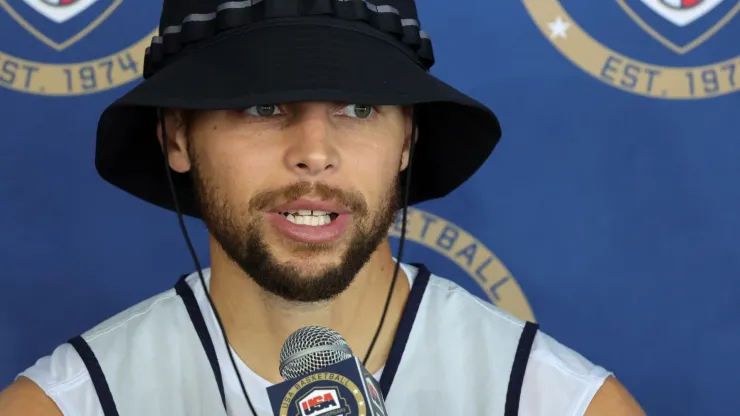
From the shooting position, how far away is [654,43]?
4.30ft

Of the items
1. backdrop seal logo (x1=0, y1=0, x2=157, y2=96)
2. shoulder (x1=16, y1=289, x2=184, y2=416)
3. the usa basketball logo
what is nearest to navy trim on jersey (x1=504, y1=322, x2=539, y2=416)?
shoulder (x1=16, y1=289, x2=184, y2=416)

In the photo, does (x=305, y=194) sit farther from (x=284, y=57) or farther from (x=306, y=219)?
(x=284, y=57)

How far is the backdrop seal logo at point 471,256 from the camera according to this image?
1.39 metres

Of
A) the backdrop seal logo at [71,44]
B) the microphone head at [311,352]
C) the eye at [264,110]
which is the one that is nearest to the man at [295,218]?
the eye at [264,110]

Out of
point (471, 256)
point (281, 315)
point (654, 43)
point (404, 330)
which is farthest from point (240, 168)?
point (654, 43)

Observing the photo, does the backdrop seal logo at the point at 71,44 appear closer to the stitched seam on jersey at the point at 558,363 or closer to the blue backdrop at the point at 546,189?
the blue backdrop at the point at 546,189

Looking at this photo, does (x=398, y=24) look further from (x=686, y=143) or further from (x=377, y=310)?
(x=686, y=143)

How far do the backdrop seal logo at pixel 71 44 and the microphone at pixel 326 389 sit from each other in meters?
0.87

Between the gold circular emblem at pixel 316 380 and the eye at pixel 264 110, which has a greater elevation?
the eye at pixel 264 110

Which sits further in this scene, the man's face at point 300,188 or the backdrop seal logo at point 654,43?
the backdrop seal logo at point 654,43

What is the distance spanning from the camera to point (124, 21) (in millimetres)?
1354

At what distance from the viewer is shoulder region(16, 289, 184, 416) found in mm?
987

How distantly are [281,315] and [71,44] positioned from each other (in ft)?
2.14

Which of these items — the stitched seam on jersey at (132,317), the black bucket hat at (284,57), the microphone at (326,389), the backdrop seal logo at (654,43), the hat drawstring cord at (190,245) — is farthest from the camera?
the backdrop seal logo at (654,43)
